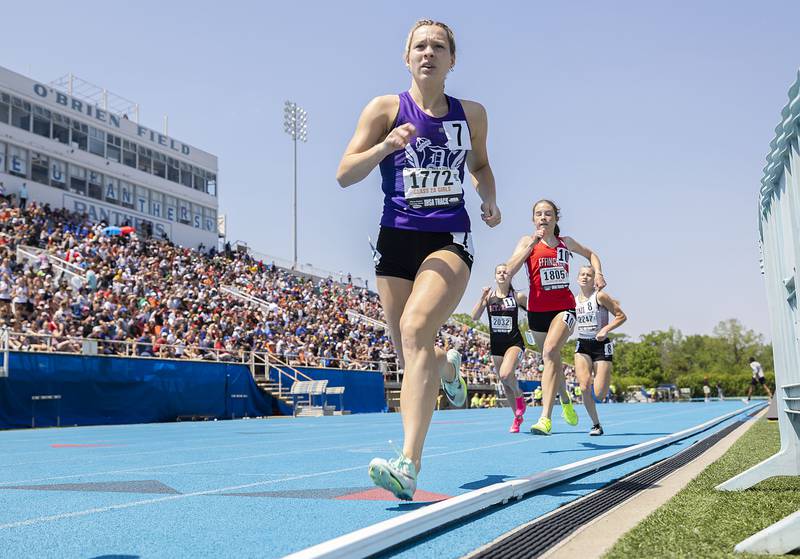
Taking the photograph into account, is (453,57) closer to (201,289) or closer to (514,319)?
(514,319)

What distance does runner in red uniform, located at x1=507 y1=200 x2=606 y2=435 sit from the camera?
832 centimetres

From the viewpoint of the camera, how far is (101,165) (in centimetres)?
3872

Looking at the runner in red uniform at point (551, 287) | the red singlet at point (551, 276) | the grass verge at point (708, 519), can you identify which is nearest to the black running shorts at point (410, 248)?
the grass verge at point (708, 519)

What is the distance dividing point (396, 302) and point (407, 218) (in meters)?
0.47

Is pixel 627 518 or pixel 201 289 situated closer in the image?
pixel 627 518

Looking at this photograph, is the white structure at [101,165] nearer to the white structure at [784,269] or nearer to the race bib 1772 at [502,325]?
the race bib 1772 at [502,325]

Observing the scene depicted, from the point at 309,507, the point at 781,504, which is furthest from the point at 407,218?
the point at 781,504

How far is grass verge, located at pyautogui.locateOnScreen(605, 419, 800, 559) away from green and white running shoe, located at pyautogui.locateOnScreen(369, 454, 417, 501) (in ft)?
3.33

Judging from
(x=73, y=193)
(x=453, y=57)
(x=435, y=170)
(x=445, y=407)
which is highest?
(x=73, y=193)

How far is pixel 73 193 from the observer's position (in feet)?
120

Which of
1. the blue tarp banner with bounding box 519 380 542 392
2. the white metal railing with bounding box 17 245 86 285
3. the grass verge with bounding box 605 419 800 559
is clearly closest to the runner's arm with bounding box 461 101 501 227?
the grass verge with bounding box 605 419 800 559

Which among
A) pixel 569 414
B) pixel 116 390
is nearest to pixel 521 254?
pixel 569 414

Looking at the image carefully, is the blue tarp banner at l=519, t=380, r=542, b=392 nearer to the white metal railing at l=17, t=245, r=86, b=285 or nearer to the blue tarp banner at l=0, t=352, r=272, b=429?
the blue tarp banner at l=0, t=352, r=272, b=429

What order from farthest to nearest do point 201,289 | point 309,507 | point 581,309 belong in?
point 201,289 < point 581,309 < point 309,507
